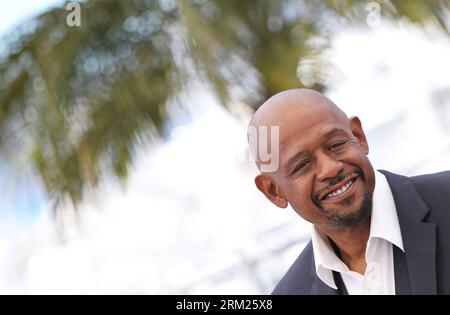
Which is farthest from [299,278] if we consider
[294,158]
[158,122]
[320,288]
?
[158,122]

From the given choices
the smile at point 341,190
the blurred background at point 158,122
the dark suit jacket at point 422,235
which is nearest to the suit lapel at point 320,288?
the dark suit jacket at point 422,235

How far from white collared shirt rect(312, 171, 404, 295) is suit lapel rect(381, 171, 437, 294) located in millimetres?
11

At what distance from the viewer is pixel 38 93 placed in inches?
75.2

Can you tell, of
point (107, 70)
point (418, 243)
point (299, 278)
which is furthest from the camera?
point (107, 70)

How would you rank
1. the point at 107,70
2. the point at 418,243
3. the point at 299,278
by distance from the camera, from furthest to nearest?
1. the point at 107,70
2. the point at 299,278
3. the point at 418,243

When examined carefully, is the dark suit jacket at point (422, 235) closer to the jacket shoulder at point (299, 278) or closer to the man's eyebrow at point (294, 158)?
the jacket shoulder at point (299, 278)

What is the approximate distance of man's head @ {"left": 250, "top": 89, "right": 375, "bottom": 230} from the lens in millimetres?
728

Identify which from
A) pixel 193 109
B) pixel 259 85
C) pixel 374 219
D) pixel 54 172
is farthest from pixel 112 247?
pixel 374 219

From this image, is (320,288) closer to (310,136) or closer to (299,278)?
(299,278)

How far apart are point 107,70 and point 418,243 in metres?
1.39

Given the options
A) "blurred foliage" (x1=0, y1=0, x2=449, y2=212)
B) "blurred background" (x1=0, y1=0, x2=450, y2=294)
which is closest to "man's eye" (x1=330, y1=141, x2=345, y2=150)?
"blurred background" (x1=0, y1=0, x2=450, y2=294)

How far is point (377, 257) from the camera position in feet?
2.48

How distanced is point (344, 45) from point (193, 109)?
0.45 meters

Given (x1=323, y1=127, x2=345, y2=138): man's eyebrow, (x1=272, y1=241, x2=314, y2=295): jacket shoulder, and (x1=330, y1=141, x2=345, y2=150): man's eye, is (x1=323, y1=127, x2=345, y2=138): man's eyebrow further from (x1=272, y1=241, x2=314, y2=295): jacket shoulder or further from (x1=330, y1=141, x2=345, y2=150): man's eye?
(x1=272, y1=241, x2=314, y2=295): jacket shoulder
